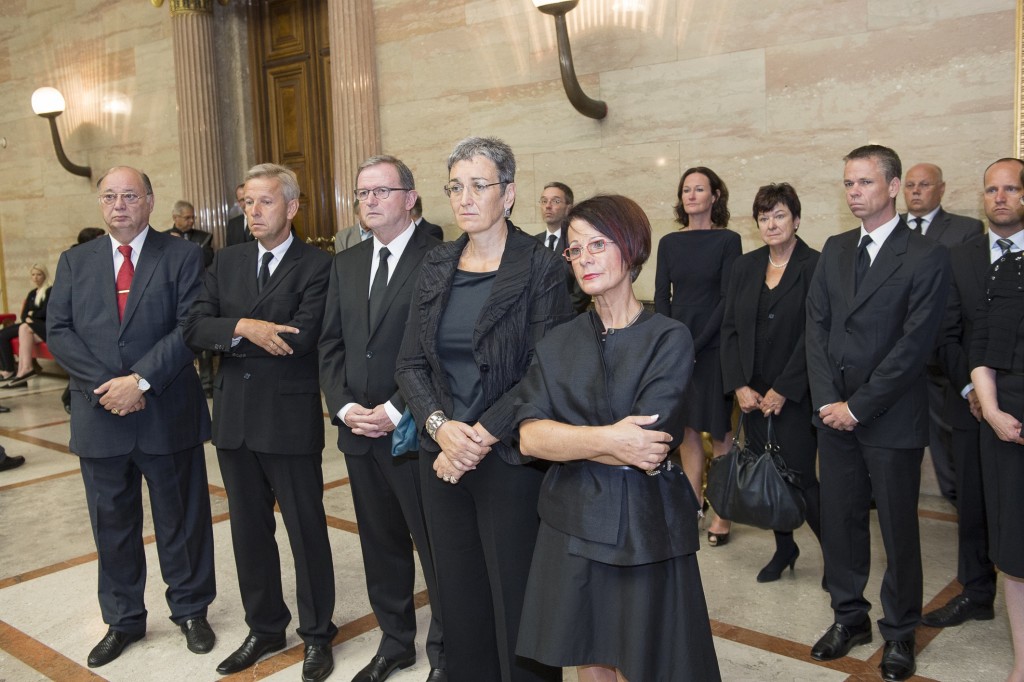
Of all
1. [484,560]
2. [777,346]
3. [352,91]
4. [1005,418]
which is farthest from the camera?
[352,91]

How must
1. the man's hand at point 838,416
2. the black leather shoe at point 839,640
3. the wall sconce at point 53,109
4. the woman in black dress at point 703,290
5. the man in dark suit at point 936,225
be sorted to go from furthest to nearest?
1. the wall sconce at point 53,109
2. the man in dark suit at point 936,225
3. the woman in black dress at point 703,290
4. the black leather shoe at point 839,640
5. the man's hand at point 838,416

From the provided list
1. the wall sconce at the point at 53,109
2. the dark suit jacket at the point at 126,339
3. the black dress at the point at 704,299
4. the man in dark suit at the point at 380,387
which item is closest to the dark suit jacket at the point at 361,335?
the man in dark suit at the point at 380,387

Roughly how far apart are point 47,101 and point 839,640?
11.1 m

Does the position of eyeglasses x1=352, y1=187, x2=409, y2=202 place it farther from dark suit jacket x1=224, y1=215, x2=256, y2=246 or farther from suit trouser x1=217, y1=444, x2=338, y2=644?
dark suit jacket x1=224, y1=215, x2=256, y2=246

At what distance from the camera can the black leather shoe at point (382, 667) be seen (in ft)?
11.1

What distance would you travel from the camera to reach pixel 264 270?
140 inches

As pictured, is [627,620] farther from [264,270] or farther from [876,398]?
[264,270]

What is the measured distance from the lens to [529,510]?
8.99 feet

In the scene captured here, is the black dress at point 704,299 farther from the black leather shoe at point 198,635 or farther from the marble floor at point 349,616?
the black leather shoe at point 198,635

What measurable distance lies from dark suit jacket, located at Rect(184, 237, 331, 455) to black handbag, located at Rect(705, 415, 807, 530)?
1704 millimetres

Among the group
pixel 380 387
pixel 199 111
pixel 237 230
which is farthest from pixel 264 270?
pixel 199 111

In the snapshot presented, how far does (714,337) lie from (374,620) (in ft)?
7.33

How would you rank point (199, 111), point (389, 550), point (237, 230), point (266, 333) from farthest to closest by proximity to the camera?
point (199, 111)
point (237, 230)
point (389, 550)
point (266, 333)

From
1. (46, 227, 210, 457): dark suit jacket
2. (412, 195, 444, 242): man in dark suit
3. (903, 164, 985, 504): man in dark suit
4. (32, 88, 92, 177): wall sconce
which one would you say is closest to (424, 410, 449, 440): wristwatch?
(412, 195, 444, 242): man in dark suit
